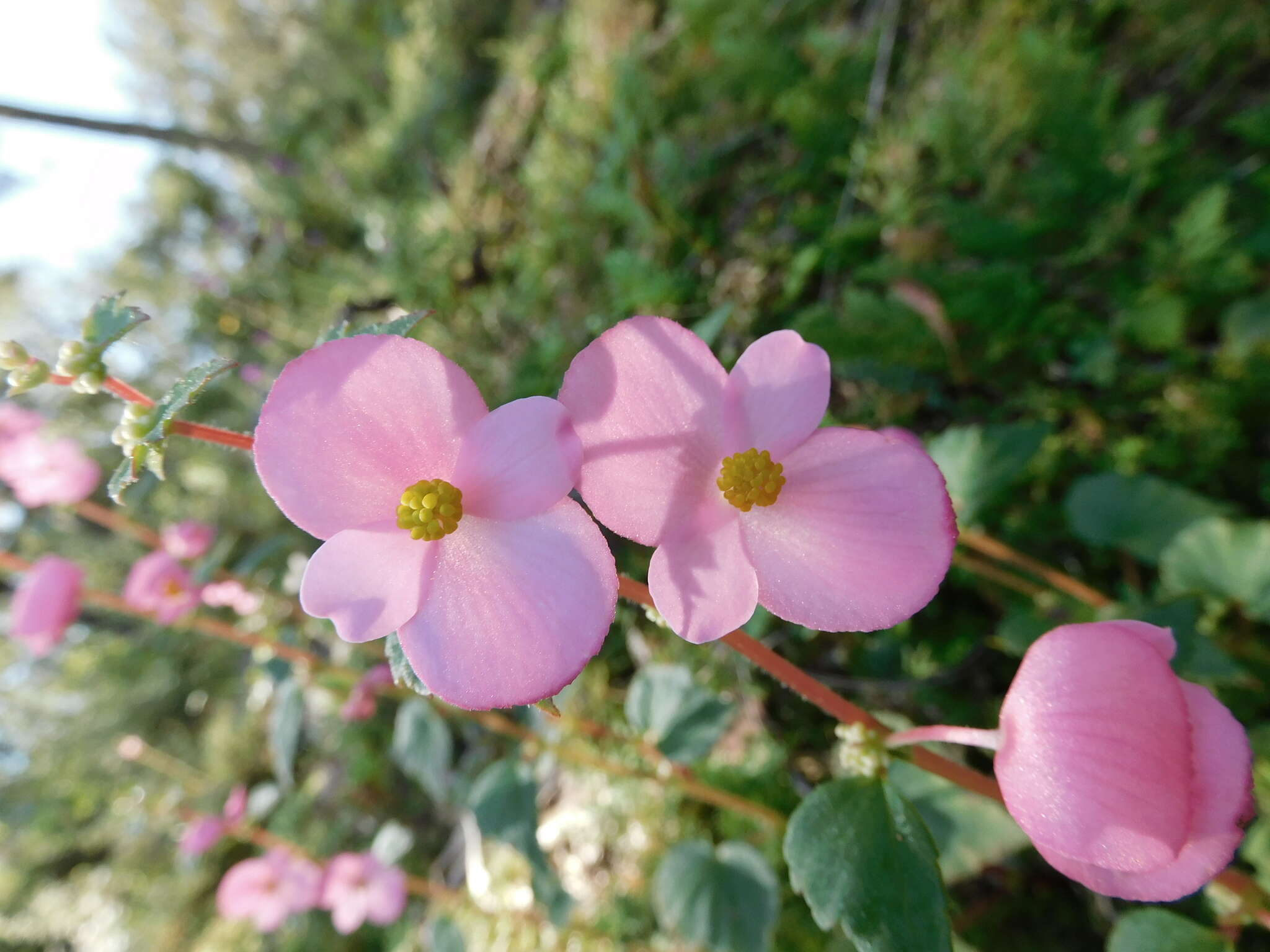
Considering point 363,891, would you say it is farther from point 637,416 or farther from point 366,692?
point 637,416

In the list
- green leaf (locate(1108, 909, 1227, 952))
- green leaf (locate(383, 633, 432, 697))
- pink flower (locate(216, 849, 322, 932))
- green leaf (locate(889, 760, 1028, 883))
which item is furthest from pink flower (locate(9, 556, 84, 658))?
green leaf (locate(1108, 909, 1227, 952))

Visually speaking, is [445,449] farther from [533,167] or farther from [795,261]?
[533,167]

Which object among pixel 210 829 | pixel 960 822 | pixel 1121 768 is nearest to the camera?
pixel 1121 768

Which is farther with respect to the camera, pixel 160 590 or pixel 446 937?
pixel 446 937

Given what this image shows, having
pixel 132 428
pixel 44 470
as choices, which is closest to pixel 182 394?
pixel 132 428

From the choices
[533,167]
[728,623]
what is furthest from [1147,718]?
[533,167]

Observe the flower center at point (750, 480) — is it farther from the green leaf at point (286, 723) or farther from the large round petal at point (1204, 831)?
the green leaf at point (286, 723)

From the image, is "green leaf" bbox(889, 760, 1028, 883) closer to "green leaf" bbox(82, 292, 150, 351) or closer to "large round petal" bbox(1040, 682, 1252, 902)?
"large round petal" bbox(1040, 682, 1252, 902)
